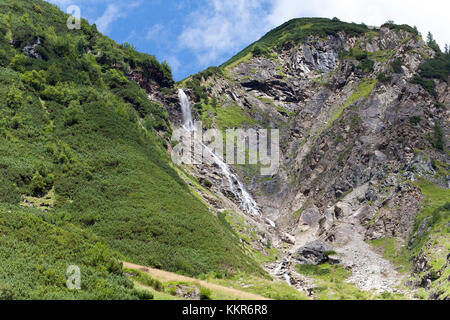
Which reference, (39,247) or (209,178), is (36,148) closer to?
(39,247)

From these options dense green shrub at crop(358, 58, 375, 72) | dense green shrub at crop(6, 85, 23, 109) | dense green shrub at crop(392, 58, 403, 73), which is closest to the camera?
dense green shrub at crop(6, 85, 23, 109)

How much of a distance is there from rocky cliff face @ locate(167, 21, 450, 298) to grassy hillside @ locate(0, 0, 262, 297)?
15736 mm

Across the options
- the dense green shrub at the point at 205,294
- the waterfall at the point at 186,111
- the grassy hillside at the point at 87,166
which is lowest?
the dense green shrub at the point at 205,294

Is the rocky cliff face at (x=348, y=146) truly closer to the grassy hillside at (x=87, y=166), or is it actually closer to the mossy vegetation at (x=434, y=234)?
the mossy vegetation at (x=434, y=234)

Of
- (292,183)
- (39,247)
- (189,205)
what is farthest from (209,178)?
(39,247)

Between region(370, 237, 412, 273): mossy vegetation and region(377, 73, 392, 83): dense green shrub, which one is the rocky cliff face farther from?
region(370, 237, 412, 273): mossy vegetation

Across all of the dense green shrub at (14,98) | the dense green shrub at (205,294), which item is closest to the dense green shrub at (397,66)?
the dense green shrub at (14,98)

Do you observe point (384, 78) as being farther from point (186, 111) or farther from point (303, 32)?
point (303, 32)

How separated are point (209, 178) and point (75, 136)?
3094cm

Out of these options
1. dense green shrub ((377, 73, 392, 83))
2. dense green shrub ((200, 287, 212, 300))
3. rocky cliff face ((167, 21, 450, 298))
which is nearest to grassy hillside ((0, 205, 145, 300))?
dense green shrub ((200, 287, 212, 300))

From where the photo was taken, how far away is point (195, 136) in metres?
97.9

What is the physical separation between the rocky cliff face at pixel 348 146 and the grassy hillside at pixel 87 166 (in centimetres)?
1574

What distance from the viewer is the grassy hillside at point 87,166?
4070 centimetres

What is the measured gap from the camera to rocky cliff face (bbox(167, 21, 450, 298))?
58875mm
